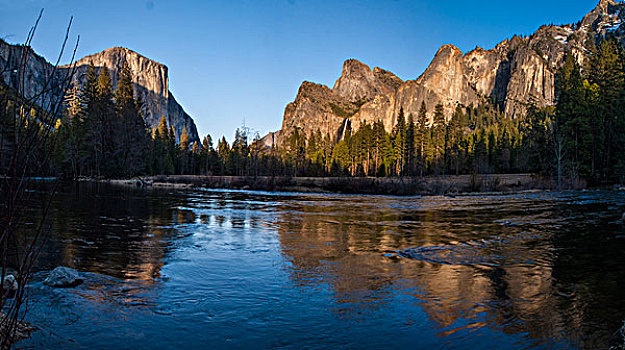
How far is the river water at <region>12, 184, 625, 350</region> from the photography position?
5.03 meters

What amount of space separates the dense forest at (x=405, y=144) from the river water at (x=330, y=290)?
89.5 inches

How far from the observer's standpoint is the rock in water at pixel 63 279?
6809mm

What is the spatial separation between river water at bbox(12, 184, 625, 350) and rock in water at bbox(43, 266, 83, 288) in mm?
183

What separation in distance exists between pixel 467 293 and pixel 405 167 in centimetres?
8948

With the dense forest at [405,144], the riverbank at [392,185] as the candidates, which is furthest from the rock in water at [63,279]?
the riverbank at [392,185]

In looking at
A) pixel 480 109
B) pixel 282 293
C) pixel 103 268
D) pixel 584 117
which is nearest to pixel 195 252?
pixel 103 268

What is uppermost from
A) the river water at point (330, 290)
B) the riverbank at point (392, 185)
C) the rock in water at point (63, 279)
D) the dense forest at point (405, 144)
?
the dense forest at point (405, 144)

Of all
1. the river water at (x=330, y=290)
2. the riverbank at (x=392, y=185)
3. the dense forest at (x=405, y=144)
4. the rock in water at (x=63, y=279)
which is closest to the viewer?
the river water at (x=330, y=290)

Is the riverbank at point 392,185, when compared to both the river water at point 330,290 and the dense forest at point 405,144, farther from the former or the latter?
the river water at point 330,290

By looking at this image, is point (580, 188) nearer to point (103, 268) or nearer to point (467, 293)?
point (467, 293)

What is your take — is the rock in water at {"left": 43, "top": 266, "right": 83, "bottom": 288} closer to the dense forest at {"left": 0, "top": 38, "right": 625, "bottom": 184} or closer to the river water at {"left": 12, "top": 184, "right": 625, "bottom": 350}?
the river water at {"left": 12, "top": 184, "right": 625, "bottom": 350}

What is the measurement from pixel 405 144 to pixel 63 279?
8897 cm

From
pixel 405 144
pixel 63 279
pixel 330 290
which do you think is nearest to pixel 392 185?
pixel 330 290

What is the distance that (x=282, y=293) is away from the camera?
22.4 feet
